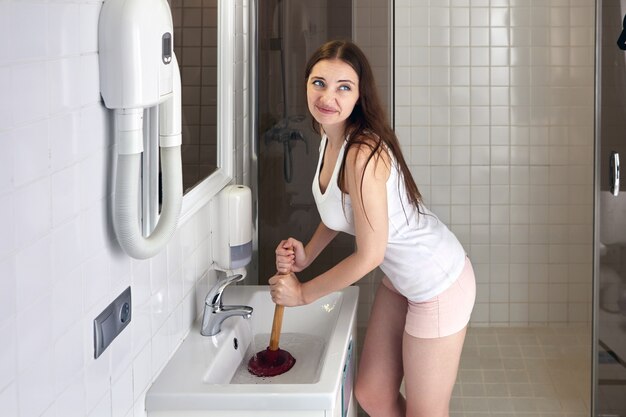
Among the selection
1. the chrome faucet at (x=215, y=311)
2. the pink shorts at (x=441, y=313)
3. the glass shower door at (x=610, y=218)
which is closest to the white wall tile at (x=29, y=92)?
the chrome faucet at (x=215, y=311)

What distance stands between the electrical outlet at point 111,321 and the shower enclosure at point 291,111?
1290mm

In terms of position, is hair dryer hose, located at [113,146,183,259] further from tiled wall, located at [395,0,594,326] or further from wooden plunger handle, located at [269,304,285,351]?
tiled wall, located at [395,0,594,326]

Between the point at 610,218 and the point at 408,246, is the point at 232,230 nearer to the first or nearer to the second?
the point at 408,246

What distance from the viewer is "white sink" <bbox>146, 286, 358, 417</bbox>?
70.3 inches

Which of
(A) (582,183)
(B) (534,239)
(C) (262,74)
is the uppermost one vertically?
(C) (262,74)

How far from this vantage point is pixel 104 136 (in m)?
1.48

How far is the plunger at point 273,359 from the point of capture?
7.22 ft

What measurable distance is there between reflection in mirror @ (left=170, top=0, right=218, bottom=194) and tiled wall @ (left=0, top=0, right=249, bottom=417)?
56 centimetres

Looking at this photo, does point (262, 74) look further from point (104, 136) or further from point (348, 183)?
point (104, 136)

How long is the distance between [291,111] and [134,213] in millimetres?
1484

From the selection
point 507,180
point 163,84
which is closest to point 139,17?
point 163,84

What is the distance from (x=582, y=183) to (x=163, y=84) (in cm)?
334

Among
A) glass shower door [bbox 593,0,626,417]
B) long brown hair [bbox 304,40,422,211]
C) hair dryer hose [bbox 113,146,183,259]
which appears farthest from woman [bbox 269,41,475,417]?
glass shower door [bbox 593,0,626,417]

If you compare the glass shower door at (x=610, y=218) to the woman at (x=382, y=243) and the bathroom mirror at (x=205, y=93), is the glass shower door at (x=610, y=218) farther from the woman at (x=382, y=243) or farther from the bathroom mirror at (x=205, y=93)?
the bathroom mirror at (x=205, y=93)
